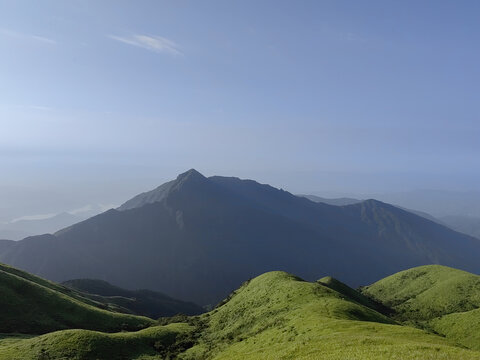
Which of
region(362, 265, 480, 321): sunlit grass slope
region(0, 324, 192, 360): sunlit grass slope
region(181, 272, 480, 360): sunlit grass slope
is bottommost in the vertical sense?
region(362, 265, 480, 321): sunlit grass slope

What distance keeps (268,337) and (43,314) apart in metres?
64.4

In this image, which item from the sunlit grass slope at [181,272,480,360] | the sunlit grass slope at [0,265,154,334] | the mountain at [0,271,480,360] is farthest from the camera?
the sunlit grass slope at [0,265,154,334]

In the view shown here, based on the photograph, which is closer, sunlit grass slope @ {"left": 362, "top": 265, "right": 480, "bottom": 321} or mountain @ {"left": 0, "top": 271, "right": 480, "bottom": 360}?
mountain @ {"left": 0, "top": 271, "right": 480, "bottom": 360}

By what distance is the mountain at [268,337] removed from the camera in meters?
32.1

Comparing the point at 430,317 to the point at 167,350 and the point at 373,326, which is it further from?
the point at 167,350

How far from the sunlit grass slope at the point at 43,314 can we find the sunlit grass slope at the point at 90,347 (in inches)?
709

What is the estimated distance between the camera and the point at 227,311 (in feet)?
262

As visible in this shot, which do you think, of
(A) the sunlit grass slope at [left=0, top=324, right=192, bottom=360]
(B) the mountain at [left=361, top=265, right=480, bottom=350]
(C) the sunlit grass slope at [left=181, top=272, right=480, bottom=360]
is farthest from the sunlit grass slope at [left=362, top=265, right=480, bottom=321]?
(A) the sunlit grass slope at [left=0, top=324, right=192, bottom=360]

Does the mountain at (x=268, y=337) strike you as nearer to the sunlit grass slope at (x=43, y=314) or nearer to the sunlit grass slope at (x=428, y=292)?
the sunlit grass slope at (x=43, y=314)

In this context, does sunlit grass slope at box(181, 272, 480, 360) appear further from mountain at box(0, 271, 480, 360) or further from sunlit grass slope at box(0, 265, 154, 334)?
sunlit grass slope at box(0, 265, 154, 334)

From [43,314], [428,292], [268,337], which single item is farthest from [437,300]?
[43,314]

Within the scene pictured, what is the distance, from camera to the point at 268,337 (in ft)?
164

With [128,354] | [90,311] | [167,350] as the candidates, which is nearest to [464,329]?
[167,350]

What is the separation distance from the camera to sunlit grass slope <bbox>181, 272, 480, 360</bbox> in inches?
1101
